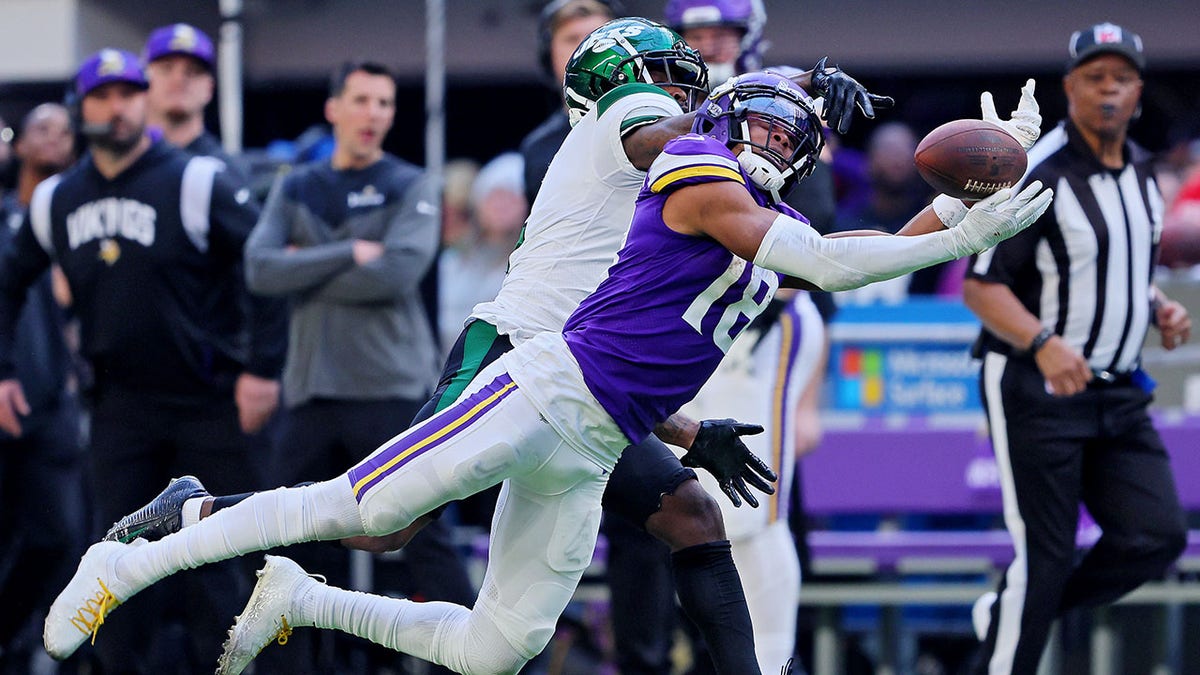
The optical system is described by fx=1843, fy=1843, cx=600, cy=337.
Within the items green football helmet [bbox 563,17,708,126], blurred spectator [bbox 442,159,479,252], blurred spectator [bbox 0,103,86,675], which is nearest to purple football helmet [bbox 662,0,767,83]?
green football helmet [bbox 563,17,708,126]

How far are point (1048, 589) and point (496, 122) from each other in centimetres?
617

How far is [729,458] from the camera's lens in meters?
4.68

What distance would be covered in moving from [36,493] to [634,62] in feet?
12.3

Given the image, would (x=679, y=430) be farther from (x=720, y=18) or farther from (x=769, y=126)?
(x=720, y=18)

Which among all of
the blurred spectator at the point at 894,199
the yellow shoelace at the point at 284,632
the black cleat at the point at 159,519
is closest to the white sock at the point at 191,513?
the black cleat at the point at 159,519

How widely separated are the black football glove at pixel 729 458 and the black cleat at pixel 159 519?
1314 millimetres

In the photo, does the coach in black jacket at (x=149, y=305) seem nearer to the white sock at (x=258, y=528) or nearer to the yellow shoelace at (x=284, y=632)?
the yellow shoelace at (x=284, y=632)

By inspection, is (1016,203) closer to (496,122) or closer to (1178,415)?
(1178,415)

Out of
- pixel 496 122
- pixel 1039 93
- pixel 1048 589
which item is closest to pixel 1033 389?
pixel 1048 589

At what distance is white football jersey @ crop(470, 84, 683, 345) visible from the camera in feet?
15.1

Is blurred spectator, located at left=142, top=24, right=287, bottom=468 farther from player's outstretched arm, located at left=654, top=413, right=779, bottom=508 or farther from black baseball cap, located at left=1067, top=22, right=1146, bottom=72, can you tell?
black baseball cap, located at left=1067, top=22, right=1146, bottom=72

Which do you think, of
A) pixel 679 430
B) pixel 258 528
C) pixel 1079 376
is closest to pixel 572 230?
pixel 679 430

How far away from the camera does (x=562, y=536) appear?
14.7 ft

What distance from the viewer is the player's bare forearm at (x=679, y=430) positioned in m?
4.79
